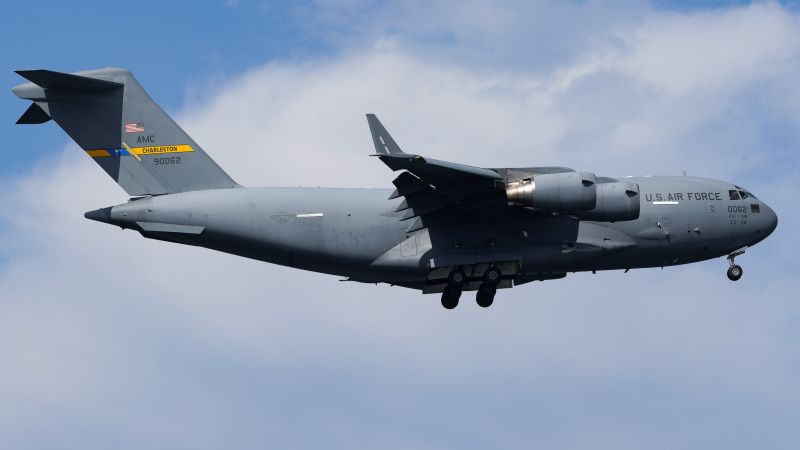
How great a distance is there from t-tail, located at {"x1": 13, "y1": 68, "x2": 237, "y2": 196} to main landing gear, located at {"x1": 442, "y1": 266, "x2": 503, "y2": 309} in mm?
4929

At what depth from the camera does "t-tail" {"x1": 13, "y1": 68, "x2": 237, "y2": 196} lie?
23.5 m

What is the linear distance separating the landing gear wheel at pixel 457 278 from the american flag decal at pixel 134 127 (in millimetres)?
7048

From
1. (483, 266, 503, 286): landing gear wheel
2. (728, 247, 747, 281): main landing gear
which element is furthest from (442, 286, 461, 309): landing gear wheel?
(728, 247, 747, 281): main landing gear

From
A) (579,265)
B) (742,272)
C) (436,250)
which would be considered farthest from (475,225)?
(742,272)

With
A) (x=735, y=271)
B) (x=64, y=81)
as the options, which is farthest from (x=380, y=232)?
(x=735, y=271)

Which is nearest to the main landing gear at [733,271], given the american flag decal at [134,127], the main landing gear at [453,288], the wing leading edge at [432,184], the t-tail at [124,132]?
the wing leading edge at [432,184]

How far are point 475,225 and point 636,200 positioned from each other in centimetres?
321

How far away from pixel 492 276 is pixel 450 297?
1099 millimetres

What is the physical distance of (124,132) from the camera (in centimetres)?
2384

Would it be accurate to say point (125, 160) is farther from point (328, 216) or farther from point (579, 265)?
point (579, 265)

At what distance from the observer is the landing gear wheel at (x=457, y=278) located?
76.3 ft

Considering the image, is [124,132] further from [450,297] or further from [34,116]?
[450,297]

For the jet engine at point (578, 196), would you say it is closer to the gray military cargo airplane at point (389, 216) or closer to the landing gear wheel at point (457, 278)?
the gray military cargo airplane at point (389, 216)

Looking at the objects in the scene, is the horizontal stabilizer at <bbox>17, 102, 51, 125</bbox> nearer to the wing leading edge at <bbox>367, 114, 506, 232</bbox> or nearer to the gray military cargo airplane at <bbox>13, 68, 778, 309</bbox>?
the gray military cargo airplane at <bbox>13, 68, 778, 309</bbox>
